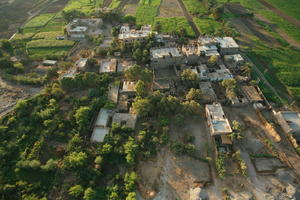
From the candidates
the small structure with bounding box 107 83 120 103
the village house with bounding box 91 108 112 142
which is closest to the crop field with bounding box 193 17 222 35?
the small structure with bounding box 107 83 120 103

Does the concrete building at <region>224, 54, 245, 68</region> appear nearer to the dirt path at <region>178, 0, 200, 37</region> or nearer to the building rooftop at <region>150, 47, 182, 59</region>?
the building rooftop at <region>150, 47, 182, 59</region>

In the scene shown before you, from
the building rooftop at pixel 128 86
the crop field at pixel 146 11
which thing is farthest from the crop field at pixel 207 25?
the building rooftop at pixel 128 86

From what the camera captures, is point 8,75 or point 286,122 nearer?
point 286,122

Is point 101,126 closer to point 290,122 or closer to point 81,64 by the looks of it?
point 81,64

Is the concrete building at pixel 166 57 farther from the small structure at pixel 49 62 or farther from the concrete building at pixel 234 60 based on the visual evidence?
the small structure at pixel 49 62

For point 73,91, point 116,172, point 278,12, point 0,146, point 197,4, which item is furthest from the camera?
point 197,4

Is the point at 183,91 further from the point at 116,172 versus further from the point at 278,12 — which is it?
the point at 278,12

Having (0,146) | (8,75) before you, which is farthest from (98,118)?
(8,75)

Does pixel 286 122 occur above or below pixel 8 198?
above
